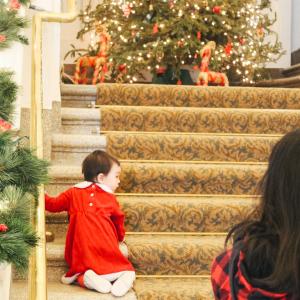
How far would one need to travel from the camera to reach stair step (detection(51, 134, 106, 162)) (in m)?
4.17

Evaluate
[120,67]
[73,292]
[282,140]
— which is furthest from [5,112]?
[120,67]

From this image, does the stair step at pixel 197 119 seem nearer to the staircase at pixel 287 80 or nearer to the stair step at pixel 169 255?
the stair step at pixel 169 255

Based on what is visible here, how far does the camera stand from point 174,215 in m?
3.76

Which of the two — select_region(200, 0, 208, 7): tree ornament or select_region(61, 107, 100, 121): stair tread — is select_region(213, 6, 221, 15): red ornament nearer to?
select_region(200, 0, 208, 7): tree ornament

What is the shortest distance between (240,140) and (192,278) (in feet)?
3.89

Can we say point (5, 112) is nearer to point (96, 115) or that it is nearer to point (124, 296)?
point (124, 296)

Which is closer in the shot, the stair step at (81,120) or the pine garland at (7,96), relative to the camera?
the pine garland at (7,96)

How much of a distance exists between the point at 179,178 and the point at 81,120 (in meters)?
0.87

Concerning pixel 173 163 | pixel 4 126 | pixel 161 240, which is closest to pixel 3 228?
pixel 4 126

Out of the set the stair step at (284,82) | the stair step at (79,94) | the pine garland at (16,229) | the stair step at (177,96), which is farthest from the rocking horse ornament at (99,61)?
the pine garland at (16,229)

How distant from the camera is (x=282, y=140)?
129 cm

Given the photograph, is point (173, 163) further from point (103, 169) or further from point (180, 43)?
point (180, 43)

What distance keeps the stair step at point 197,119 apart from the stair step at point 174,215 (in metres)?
0.81

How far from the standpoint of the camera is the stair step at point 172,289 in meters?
3.18
